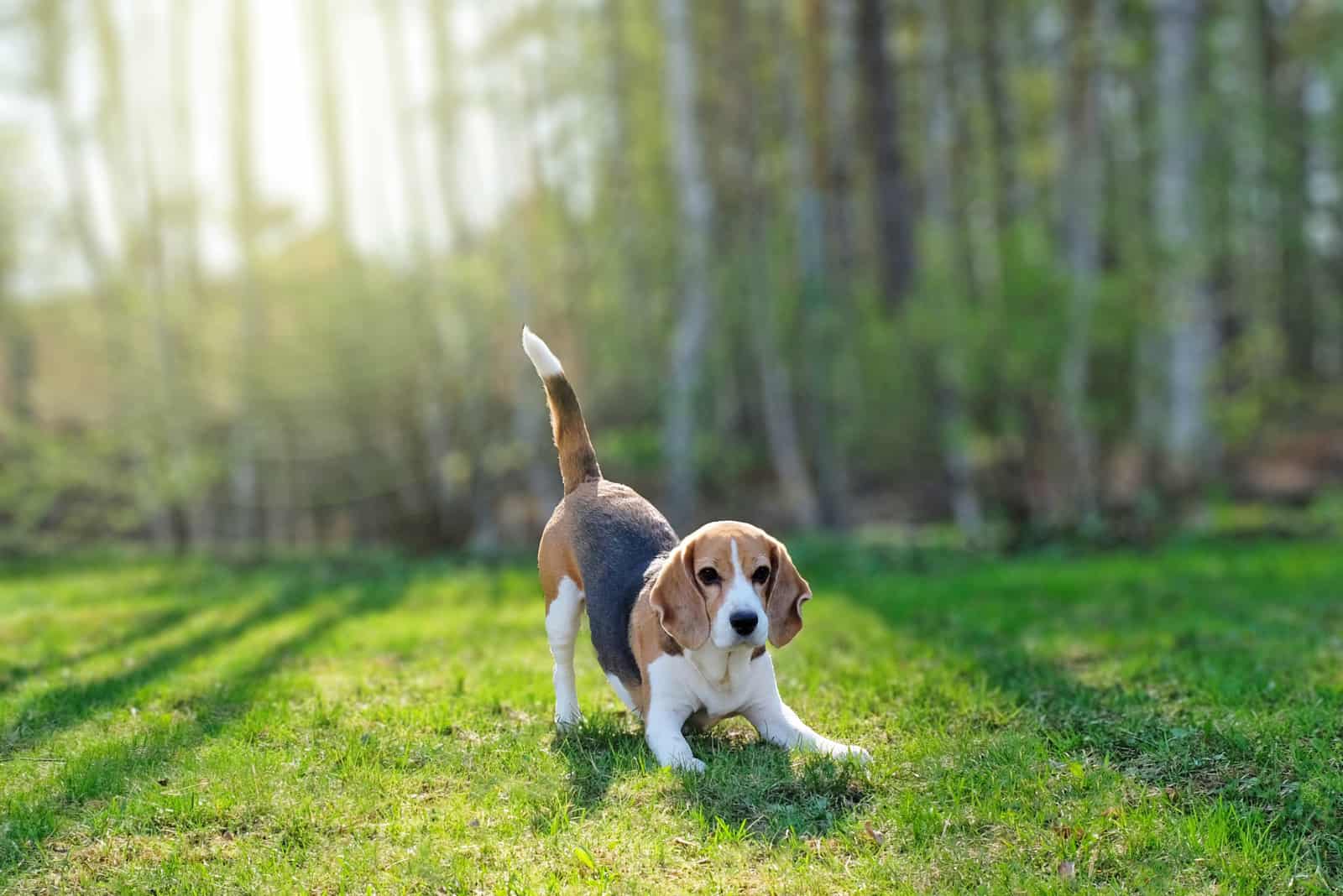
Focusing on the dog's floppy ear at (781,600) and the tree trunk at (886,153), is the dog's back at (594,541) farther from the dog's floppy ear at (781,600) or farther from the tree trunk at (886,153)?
the tree trunk at (886,153)

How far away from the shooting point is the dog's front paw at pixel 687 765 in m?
4.54

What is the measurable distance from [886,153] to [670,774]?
55.1ft

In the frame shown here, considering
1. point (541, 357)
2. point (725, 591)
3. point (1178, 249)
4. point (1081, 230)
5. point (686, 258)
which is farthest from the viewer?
point (1081, 230)

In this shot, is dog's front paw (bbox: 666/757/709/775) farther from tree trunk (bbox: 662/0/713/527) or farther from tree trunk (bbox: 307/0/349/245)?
tree trunk (bbox: 307/0/349/245)

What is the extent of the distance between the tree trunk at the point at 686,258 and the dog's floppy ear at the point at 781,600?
9.94 metres

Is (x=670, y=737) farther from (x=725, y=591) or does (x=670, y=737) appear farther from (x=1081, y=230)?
(x=1081, y=230)

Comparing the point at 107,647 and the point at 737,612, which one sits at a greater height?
the point at 737,612

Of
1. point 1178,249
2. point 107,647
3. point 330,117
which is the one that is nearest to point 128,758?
point 107,647

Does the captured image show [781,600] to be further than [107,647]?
No

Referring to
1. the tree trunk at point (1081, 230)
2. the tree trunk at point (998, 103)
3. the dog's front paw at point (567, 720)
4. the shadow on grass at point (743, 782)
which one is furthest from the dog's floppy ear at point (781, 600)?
the tree trunk at point (998, 103)

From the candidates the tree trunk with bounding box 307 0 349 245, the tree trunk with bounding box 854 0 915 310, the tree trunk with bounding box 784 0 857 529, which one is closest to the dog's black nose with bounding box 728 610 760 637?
the tree trunk with bounding box 784 0 857 529

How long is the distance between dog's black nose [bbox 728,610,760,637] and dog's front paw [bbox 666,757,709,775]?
55cm

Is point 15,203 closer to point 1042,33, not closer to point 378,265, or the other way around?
point 378,265

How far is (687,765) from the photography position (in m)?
4.57
